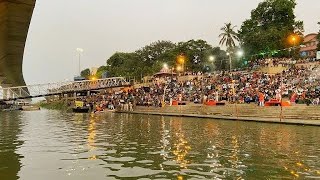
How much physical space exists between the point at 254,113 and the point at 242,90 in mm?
9759

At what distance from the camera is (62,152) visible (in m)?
16.9

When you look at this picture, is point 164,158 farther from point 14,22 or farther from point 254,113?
point 254,113

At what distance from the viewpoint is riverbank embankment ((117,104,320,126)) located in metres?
30.8

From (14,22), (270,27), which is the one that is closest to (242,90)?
(14,22)

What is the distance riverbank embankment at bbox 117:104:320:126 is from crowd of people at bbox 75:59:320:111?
121 centimetres

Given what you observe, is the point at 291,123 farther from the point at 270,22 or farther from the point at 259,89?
the point at 270,22

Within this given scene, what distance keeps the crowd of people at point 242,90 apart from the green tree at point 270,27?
19085 mm

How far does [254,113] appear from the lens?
3653 cm

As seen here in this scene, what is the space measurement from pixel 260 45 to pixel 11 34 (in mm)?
69416

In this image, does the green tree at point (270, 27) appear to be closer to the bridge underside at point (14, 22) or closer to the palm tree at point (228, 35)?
the palm tree at point (228, 35)

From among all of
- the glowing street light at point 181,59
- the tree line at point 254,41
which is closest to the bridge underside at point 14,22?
the tree line at point 254,41

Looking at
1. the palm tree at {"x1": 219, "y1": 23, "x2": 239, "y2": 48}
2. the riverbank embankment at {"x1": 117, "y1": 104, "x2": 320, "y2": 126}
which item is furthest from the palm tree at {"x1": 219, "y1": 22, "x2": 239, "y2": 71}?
the riverbank embankment at {"x1": 117, "y1": 104, "x2": 320, "y2": 126}

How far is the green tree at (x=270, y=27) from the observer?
77.7 meters

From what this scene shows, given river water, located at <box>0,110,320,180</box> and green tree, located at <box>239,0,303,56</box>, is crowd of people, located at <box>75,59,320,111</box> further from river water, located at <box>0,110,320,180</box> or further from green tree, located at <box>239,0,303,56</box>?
green tree, located at <box>239,0,303,56</box>
